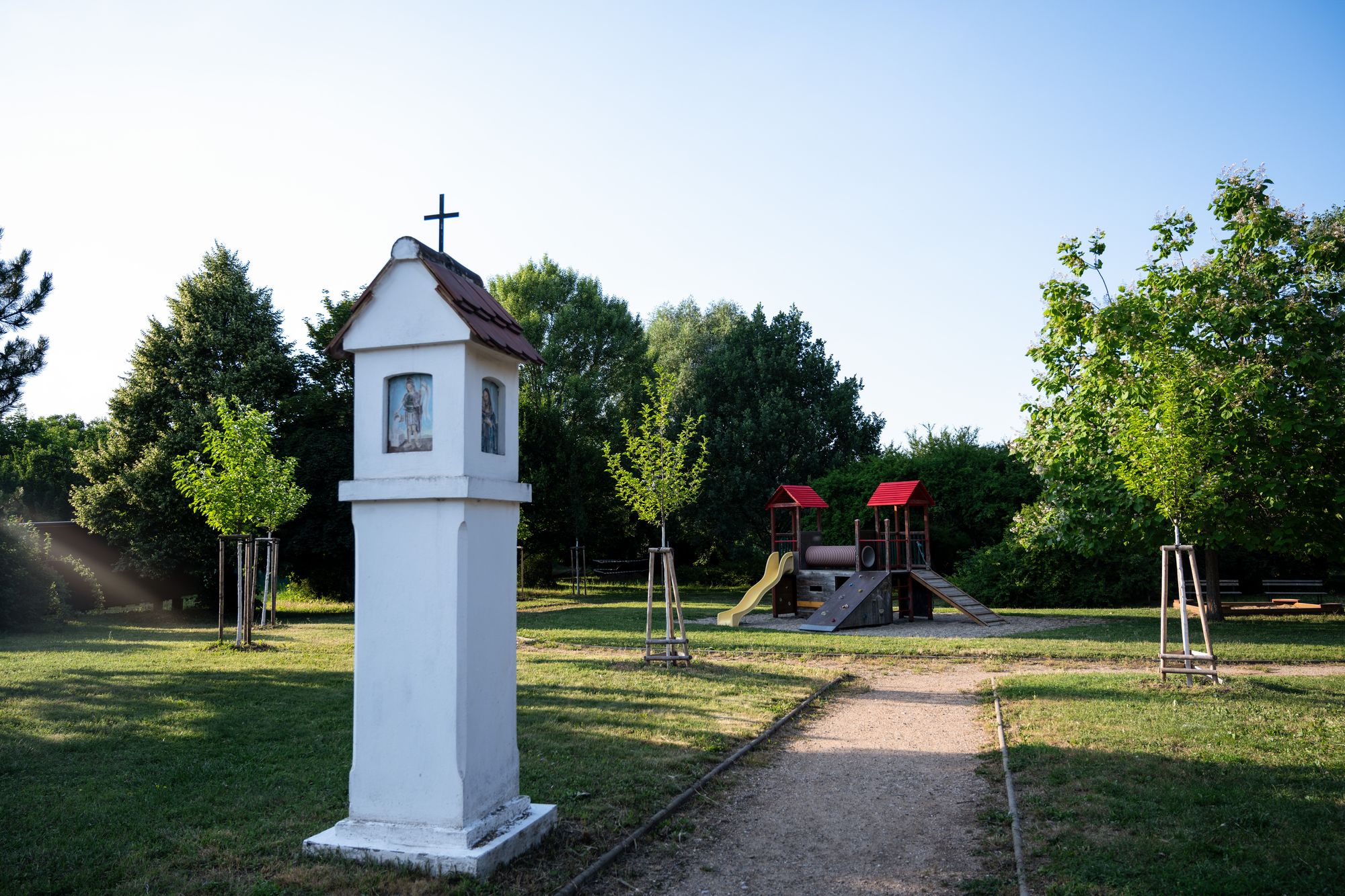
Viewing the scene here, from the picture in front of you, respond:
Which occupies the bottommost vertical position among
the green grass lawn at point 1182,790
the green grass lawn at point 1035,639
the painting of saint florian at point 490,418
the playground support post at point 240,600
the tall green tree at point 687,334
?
the green grass lawn at point 1035,639

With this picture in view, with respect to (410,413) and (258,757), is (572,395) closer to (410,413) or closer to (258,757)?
(258,757)

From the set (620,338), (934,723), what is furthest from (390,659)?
(620,338)

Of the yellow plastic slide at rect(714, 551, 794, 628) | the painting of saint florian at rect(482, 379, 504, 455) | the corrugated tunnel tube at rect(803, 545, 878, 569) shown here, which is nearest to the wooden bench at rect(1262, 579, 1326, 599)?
the corrugated tunnel tube at rect(803, 545, 878, 569)

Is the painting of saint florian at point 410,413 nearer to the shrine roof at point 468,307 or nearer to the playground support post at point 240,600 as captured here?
the shrine roof at point 468,307

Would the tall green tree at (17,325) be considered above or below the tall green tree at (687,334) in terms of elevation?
below

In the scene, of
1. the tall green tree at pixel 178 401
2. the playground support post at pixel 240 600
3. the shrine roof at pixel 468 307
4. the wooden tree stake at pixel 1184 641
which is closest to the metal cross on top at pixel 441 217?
the shrine roof at pixel 468 307

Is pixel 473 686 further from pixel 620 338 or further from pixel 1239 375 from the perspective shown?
pixel 620 338

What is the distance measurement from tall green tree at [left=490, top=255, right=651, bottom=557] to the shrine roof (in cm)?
2610

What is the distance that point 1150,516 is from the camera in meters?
17.1

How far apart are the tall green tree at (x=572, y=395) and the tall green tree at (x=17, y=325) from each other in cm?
1976

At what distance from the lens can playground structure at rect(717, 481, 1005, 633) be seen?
20375 millimetres

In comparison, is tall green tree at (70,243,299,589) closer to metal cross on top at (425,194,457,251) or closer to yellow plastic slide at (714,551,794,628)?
yellow plastic slide at (714,551,794,628)

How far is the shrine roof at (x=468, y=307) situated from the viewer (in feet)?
17.6

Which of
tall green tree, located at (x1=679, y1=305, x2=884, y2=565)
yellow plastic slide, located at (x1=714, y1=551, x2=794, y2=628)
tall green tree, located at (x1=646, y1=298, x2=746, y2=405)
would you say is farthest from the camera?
tall green tree, located at (x1=646, y1=298, x2=746, y2=405)
